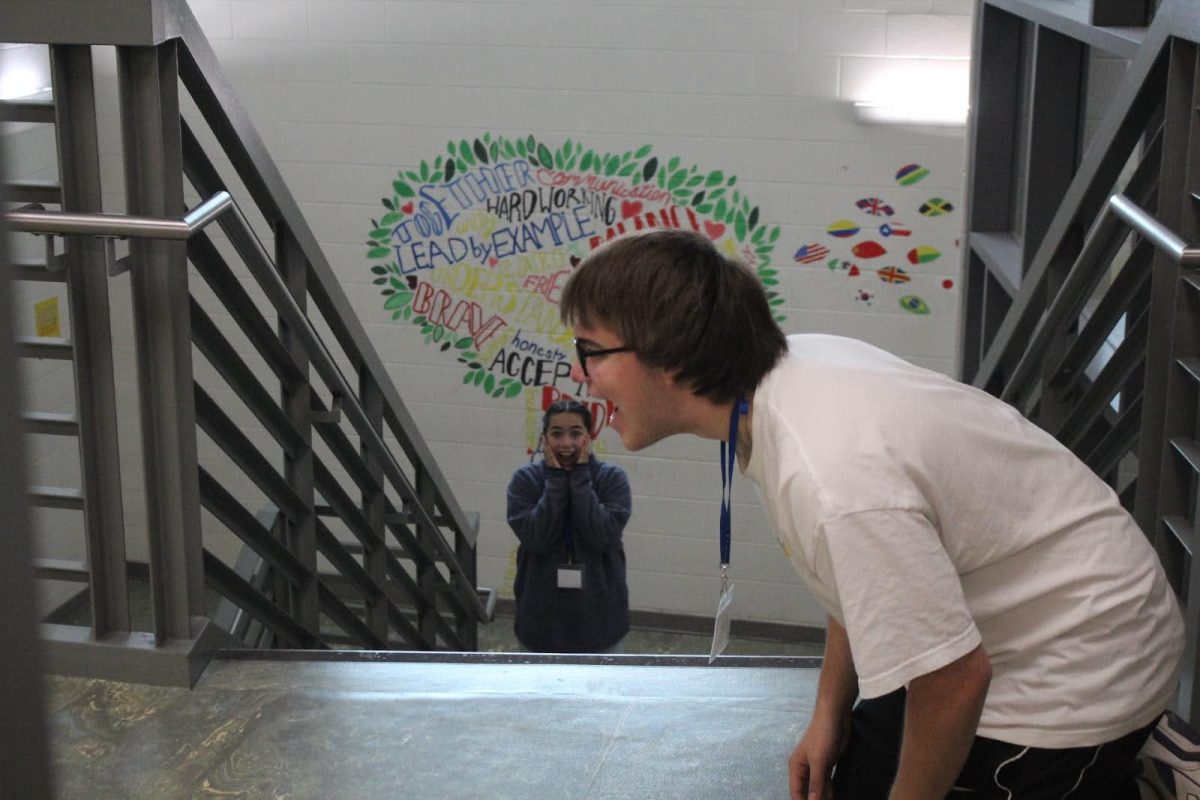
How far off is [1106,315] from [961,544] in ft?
4.24

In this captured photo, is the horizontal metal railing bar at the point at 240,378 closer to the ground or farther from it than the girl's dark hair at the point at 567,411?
farther from it

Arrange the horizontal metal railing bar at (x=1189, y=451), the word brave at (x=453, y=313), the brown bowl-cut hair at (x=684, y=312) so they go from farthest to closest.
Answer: the word brave at (x=453, y=313), the horizontal metal railing bar at (x=1189, y=451), the brown bowl-cut hair at (x=684, y=312)

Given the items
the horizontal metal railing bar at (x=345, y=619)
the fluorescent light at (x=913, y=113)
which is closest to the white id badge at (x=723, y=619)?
the horizontal metal railing bar at (x=345, y=619)

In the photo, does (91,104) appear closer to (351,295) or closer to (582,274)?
(582,274)

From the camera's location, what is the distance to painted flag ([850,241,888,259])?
5.51m

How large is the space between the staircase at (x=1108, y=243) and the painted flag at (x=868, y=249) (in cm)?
116

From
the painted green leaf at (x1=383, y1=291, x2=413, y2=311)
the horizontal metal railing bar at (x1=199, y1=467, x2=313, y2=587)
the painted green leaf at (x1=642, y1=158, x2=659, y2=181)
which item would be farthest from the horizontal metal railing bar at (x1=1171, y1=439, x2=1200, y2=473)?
the painted green leaf at (x1=383, y1=291, x2=413, y2=311)

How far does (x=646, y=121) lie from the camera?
18.2 ft

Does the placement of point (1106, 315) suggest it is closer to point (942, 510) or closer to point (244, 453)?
point (942, 510)

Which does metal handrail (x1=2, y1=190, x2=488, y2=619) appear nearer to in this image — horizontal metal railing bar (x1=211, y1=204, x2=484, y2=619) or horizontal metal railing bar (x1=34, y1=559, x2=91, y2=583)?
horizontal metal railing bar (x1=211, y1=204, x2=484, y2=619)

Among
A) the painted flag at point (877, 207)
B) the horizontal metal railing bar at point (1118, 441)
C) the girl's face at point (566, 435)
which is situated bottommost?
the girl's face at point (566, 435)

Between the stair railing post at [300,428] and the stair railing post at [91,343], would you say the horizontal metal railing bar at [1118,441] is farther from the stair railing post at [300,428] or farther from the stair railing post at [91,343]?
the stair railing post at [91,343]

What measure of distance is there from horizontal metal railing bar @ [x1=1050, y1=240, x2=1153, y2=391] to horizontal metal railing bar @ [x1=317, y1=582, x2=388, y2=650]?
1657 mm

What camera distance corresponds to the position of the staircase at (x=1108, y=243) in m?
2.09
